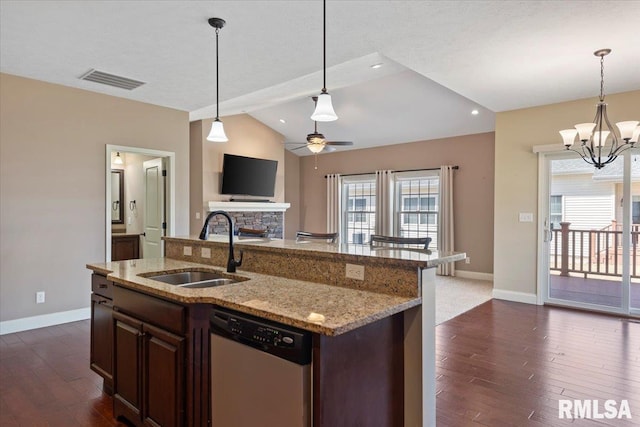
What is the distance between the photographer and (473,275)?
715 centimetres

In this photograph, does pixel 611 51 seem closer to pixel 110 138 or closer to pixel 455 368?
pixel 455 368

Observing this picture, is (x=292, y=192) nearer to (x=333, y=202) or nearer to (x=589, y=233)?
(x=333, y=202)

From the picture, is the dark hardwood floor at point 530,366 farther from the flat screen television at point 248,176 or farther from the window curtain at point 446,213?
the flat screen television at point 248,176

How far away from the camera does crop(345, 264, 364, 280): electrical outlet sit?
6.55 ft

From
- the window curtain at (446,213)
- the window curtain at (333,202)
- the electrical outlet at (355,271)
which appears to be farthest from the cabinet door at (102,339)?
the window curtain at (333,202)

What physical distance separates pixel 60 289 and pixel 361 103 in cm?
529

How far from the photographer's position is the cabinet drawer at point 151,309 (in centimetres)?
186

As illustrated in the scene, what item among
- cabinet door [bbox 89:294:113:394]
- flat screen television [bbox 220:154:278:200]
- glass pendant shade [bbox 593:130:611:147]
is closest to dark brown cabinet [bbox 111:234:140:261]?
flat screen television [bbox 220:154:278:200]

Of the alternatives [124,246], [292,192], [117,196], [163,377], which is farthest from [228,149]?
[163,377]

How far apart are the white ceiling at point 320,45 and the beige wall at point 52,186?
0.83 feet

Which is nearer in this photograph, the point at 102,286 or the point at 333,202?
the point at 102,286

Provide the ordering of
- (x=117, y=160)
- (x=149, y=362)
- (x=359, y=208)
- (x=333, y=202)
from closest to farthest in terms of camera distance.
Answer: (x=149, y=362) → (x=117, y=160) → (x=359, y=208) → (x=333, y=202)

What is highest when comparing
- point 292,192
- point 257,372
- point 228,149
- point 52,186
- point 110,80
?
point 110,80

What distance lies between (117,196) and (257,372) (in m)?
6.67
